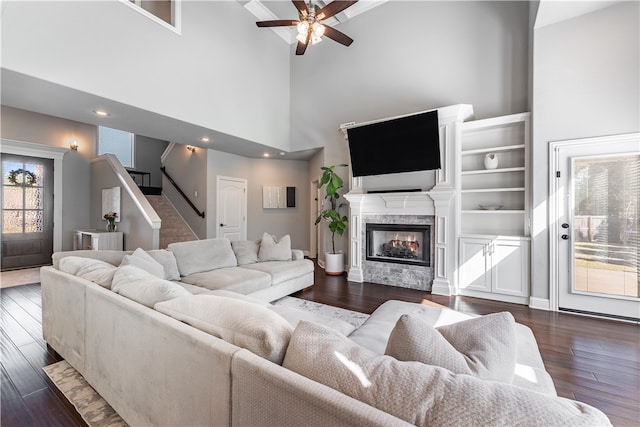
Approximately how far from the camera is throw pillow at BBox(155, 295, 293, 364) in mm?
978

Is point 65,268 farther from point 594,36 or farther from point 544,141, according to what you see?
point 594,36

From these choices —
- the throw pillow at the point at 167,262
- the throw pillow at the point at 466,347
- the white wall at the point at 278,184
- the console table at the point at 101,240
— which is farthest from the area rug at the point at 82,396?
the white wall at the point at 278,184

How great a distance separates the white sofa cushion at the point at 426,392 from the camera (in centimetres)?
59

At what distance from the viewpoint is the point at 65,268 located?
2.20 metres

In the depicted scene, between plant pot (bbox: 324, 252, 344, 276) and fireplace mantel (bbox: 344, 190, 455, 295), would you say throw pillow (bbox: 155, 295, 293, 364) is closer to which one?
fireplace mantel (bbox: 344, 190, 455, 295)

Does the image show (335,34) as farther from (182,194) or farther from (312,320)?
(182,194)

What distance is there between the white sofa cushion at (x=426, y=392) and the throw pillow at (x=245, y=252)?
3.14 meters

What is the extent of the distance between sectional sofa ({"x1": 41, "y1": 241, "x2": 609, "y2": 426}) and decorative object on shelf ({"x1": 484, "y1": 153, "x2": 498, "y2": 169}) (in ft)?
8.86

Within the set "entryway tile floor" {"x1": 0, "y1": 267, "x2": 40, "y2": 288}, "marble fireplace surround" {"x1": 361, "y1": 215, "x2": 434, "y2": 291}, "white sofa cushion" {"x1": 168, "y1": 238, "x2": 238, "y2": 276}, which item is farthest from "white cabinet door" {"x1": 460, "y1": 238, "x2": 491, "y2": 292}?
"entryway tile floor" {"x1": 0, "y1": 267, "x2": 40, "y2": 288}

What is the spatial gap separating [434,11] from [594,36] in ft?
7.16

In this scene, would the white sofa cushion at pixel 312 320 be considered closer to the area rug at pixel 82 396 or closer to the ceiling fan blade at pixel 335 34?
the area rug at pixel 82 396

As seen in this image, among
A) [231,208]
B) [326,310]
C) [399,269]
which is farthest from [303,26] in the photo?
[231,208]

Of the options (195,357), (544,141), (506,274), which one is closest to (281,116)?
(544,141)

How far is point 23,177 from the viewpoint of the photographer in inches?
219
